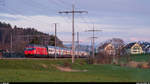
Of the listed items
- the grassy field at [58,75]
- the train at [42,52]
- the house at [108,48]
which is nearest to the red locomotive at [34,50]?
the train at [42,52]

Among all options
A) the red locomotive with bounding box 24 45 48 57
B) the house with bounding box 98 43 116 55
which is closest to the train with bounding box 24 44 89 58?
the red locomotive with bounding box 24 45 48 57

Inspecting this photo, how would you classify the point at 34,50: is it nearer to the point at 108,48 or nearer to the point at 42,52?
the point at 42,52

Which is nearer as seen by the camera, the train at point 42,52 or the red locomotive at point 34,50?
the red locomotive at point 34,50

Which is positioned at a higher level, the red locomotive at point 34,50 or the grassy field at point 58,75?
the red locomotive at point 34,50

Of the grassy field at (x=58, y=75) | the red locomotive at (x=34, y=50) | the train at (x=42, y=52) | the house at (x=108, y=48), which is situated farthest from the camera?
the house at (x=108, y=48)

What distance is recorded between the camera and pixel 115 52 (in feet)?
230

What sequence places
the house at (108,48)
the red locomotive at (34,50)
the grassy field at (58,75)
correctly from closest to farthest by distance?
the grassy field at (58,75) → the red locomotive at (34,50) → the house at (108,48)

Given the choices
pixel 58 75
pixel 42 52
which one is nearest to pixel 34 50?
pixel 42 52

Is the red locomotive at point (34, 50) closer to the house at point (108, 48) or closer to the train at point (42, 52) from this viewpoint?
the train at point (42, 52)

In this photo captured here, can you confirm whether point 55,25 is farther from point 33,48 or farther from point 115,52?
point 115,52

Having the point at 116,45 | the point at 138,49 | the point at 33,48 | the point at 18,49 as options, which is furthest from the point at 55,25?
the point at 138,49

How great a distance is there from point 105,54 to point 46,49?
13906mm

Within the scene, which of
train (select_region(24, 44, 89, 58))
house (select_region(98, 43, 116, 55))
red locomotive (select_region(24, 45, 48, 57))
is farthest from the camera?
house (select_region(98, 43, 116, 55))

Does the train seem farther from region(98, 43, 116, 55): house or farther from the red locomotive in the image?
region(98, 43, 116, 55): house
